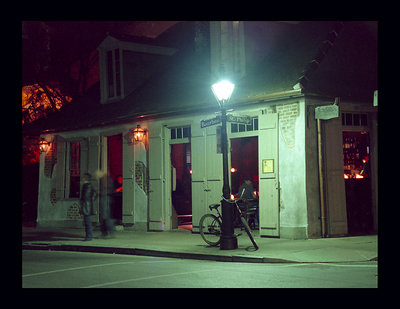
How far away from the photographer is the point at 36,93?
25250mm

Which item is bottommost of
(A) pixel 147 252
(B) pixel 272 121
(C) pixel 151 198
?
(A) pixel 147 252

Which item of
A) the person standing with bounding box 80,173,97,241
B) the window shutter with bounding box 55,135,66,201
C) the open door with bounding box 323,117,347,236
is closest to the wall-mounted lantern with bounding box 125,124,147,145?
the person standing with bounding box 80,173,97,241

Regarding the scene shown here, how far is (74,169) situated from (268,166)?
869cm

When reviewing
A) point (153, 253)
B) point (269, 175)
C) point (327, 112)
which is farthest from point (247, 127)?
point (153, 253)

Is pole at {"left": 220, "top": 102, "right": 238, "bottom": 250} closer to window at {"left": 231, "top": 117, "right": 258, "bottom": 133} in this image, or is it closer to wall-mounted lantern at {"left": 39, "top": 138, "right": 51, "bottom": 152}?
window at {"left": 231, "top": 117, "right": 258, "bottom": 133}

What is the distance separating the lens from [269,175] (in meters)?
14.4

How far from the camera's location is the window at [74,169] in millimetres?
20469

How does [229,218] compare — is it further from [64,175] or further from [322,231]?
[64,175]

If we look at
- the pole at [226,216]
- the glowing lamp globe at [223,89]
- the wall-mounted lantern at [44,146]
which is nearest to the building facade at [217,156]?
the wall-mounted lantern at [44,146]

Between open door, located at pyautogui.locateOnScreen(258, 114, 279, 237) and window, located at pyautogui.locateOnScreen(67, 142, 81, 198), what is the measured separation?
27.5 ft

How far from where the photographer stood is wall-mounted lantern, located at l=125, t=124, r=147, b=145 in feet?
58.2

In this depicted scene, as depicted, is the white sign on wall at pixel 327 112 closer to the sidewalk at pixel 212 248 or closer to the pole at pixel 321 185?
the pole at pixel 321 185

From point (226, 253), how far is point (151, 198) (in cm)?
610

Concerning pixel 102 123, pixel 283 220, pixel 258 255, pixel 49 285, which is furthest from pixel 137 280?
pixel 102 123
